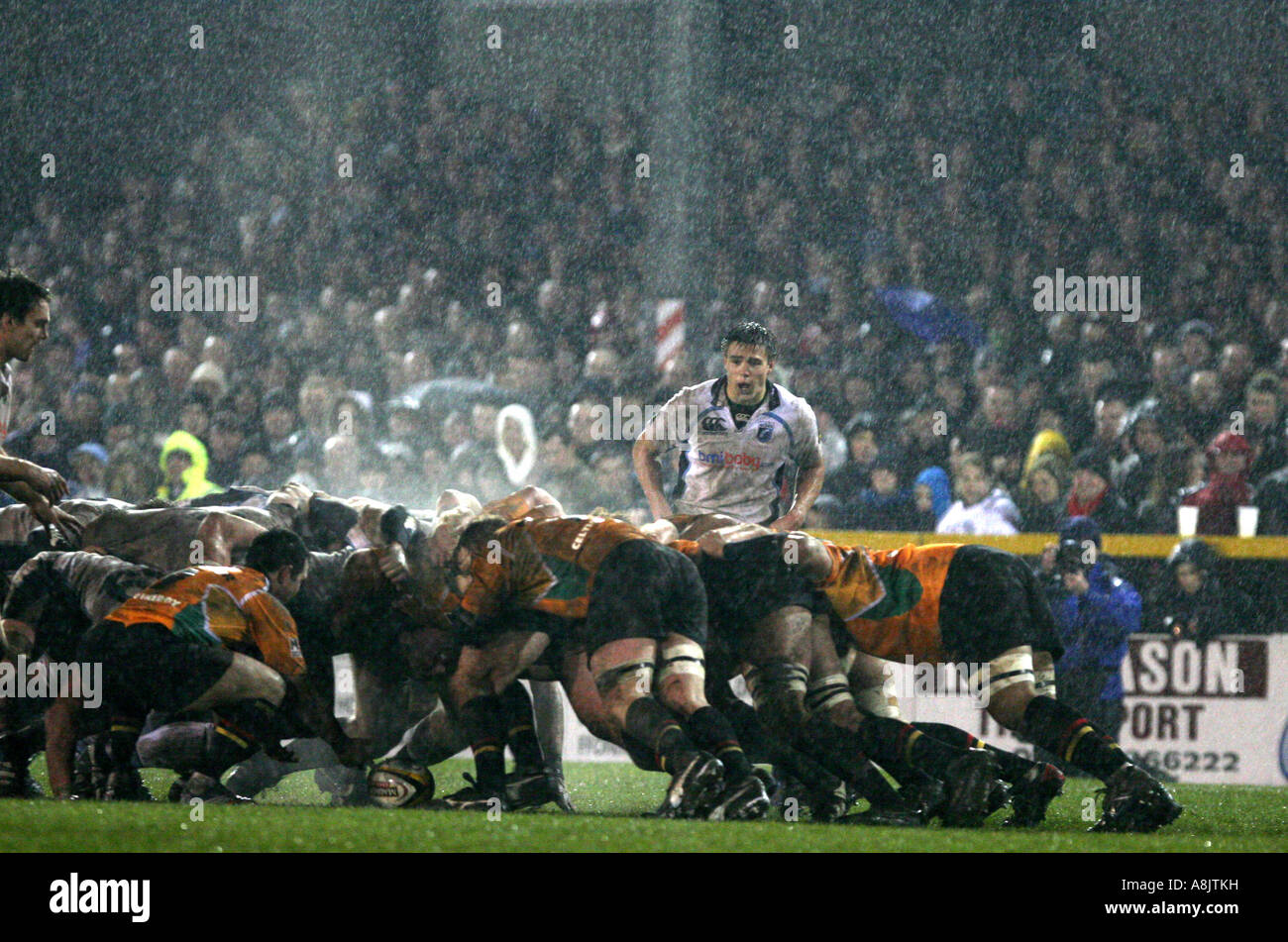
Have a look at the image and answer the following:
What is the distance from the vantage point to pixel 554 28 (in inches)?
505

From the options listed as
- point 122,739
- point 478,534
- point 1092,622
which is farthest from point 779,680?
point 1092,622

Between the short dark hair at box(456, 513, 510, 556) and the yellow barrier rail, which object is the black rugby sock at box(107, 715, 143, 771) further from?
the yellow barrier rail

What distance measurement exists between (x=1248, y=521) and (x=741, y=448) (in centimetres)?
270

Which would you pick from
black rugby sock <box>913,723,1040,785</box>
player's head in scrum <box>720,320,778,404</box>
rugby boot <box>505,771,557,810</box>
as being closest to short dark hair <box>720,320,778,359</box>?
player's head in scrum <box>720,320,778,404</box>

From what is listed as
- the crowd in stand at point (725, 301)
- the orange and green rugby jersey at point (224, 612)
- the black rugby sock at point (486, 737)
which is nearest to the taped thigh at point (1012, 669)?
the black rugby sock at point (486, 737)

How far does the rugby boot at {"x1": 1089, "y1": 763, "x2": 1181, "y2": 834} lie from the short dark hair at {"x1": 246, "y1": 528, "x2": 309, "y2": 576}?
256 cm

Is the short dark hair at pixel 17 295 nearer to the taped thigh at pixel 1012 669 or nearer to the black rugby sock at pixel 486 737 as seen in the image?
the black rugby sock at pixel 486 737

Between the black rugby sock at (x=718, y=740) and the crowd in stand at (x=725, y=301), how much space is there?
331 centimetres

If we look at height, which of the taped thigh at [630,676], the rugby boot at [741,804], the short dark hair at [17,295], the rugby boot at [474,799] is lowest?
the rugby boot at [474,799]

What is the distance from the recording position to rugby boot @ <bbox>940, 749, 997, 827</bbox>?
4.92 meters

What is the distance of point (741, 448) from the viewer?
6.89m

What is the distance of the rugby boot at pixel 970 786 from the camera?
16.1 ft

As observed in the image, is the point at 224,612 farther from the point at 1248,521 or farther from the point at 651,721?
the point at 1248,521

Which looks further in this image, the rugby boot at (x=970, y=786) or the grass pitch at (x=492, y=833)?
the rugby boot at (x=970, y=786)
